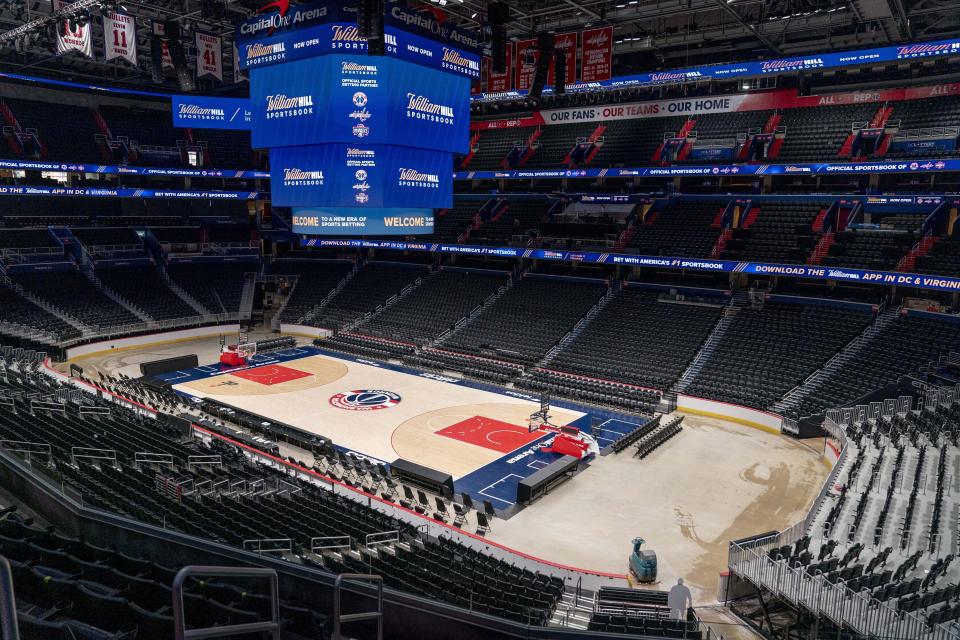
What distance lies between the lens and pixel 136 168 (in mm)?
41125

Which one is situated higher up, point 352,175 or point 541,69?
point 541,69

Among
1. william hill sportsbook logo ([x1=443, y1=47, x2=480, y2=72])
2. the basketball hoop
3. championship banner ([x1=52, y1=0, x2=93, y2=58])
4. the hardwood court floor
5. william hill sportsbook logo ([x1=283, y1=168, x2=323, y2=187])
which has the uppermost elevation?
championship banner ([x1=52, y1=0, x2=93, y2=58])

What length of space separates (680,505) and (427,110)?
15.5 meters

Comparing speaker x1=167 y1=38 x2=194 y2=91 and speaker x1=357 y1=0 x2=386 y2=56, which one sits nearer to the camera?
speaker x1=357 y1=0 x2=386 y2=56

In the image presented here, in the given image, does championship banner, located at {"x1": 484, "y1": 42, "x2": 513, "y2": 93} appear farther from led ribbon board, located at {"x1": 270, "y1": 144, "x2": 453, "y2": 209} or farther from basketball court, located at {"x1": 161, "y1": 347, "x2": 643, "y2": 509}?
basketball court, located at {"x1": 161, "y1": 347, "x2": 643, "y2": 509}

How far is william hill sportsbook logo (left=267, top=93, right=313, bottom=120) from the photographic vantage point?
2094 cm

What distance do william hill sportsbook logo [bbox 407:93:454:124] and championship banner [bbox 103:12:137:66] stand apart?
1108 cm

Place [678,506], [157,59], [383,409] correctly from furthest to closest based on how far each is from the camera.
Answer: [383,409], [157,59], [678,506]

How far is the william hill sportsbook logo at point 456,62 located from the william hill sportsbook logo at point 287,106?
484cm

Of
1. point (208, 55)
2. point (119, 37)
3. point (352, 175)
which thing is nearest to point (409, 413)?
point (352, 175)

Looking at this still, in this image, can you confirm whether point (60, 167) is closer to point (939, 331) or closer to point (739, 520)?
point (739, 520)

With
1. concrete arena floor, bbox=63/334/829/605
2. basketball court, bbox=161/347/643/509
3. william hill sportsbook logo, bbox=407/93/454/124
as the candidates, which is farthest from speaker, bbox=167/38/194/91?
concrete arena floor, bbox=63/334/829/605

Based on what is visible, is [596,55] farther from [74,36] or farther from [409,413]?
[74,36]

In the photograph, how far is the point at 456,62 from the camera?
72.6 feet
